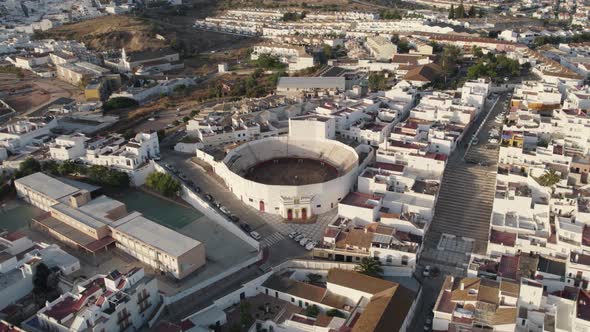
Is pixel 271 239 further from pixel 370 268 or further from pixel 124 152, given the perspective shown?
pixel 124 152

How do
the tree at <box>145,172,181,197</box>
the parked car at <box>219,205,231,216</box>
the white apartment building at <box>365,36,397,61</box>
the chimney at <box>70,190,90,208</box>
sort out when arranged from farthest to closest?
the white apartment building at <box>365,36,397,61</box> < the tree at <box>145,172,181,197</box> < the parked car at <box>219,205,231,216</box> < the chimney at <box>70,190,90,208</box>

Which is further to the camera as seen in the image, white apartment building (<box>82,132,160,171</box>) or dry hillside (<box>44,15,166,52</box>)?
dry hillside (<box>44,15,166,52</box>)

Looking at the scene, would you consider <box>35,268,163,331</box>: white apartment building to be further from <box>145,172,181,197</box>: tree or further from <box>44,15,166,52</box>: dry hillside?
<box>44,15,166,52</box>: dry hillside

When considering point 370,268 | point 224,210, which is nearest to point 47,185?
point 224,210

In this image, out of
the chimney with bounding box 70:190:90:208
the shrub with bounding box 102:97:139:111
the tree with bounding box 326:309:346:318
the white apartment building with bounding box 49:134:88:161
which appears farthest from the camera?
the shrub with bounding box 102:97:139:111

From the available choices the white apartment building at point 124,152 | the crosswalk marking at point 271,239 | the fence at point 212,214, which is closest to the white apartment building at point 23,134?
the white apartment building at point 124,152

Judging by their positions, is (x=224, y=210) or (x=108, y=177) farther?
(x=108, y=177)

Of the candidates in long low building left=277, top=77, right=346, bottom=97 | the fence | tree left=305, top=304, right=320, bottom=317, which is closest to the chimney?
the fence
